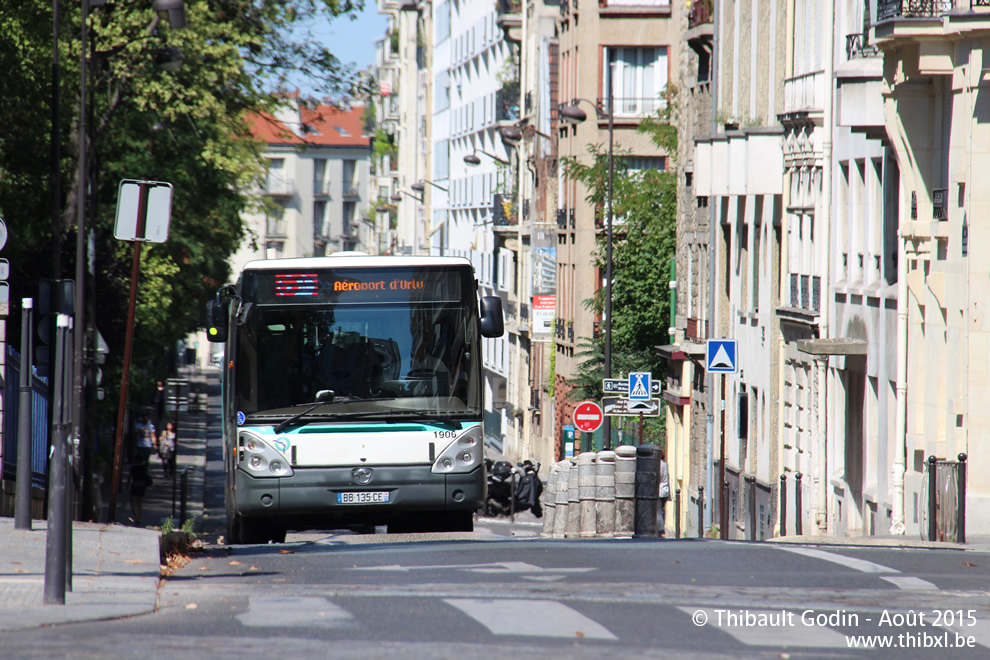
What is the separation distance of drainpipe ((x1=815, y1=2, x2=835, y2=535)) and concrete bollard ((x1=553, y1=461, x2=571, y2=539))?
4481 mm

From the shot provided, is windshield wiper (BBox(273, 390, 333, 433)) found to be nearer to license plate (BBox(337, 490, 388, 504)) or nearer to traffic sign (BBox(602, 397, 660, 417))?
license plate (BBox(337, 490, 388, 504))

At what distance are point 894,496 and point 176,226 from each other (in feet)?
69.8

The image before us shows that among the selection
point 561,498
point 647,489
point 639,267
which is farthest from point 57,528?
point 639,267

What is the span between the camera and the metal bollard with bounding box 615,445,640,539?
22.8 m

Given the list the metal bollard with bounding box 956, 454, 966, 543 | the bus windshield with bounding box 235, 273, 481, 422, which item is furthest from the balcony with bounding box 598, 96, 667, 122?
the bus windshield with bounding box 235, 273, 481, 422

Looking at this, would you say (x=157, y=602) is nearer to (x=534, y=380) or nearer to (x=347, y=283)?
(x=347, y=283)

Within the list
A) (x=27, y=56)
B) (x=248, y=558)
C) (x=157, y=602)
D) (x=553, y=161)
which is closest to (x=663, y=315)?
(x=553, y=161)

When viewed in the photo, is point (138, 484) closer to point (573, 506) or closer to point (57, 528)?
point (573, 506)

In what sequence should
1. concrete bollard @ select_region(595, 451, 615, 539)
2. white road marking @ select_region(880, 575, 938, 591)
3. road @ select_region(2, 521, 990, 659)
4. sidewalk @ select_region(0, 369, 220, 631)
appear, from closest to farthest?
1. road @ select_region(2, 521, 990, 659)
2. sidewalk @ select_region(0, 369, 220, 631)
3. white road marking @ select_region(880, 575, 938, 591)
4. concrete bollard @ select_region(595, 451, 615, 539)

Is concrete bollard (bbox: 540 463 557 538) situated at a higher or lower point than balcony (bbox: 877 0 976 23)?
lower

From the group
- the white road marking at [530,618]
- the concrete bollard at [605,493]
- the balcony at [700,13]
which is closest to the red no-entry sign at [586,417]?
the balcony at [700,13]

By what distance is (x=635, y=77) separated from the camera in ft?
193

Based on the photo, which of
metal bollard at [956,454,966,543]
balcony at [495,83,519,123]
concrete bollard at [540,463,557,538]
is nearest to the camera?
metal bollard at [956,454,966,543]

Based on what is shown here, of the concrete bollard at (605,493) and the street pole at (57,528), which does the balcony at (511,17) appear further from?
the street pole at (57,528)
